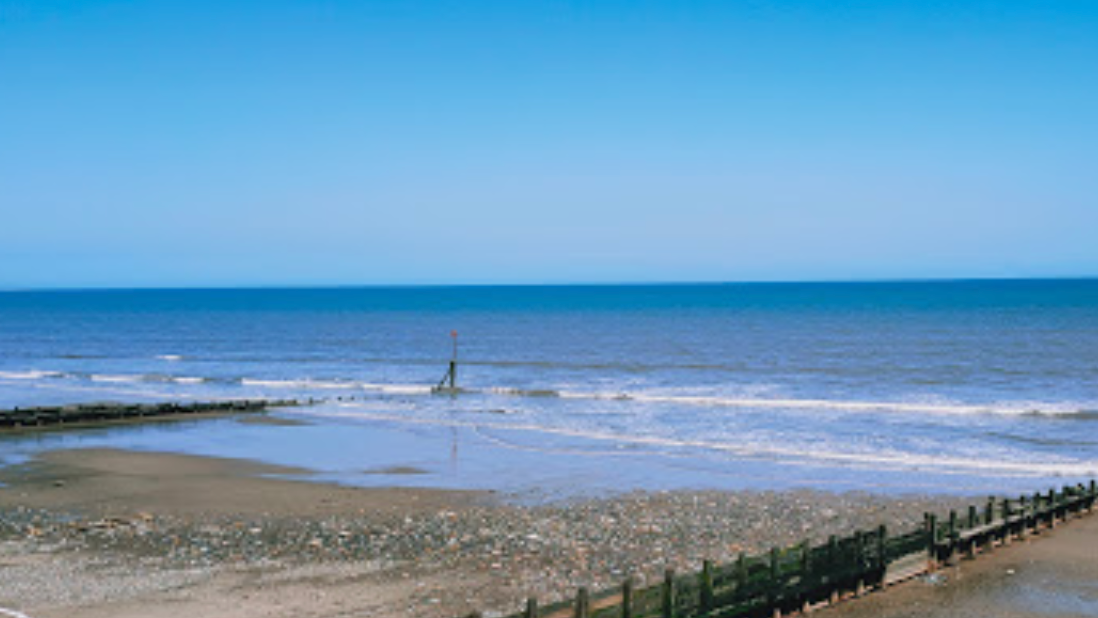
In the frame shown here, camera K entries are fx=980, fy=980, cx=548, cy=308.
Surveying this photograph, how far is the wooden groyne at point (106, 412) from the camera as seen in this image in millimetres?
49844

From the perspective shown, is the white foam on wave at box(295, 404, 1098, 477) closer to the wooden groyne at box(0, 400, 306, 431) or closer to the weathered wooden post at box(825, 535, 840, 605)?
the wooden groyne at box(0, 400, 306, 431)

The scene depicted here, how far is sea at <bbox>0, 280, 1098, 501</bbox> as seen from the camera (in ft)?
126

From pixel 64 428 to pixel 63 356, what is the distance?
59943 millimetres

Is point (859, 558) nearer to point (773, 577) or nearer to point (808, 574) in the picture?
point (808, 574)

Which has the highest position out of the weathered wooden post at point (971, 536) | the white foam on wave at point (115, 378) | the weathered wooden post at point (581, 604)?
the weathered wooden post at point (581, 604)

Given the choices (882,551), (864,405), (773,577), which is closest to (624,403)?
(864,405)

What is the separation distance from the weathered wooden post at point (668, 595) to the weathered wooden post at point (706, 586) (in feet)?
2.81

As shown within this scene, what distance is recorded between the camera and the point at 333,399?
63.8 metres

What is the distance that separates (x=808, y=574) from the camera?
2003 cm

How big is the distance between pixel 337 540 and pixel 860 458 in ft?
79.2

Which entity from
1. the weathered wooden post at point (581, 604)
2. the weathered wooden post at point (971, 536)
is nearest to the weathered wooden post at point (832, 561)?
the weathered wooden post at point (971, 536)

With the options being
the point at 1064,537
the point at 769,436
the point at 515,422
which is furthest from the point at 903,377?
the point at 1064,537

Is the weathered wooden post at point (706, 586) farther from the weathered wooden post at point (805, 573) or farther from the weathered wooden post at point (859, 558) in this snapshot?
the weathered wooden post at point (859, 558)

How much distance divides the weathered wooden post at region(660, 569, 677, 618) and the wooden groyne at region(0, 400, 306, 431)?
4249cm
